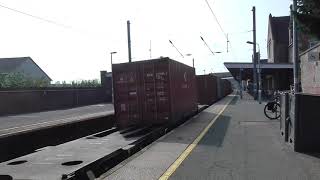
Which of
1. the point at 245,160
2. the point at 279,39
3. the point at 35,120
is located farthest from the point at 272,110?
the point at 279,39

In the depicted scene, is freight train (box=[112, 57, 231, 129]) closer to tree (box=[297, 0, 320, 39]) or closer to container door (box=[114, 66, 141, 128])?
container door (box=[114, 66, 141, 128])

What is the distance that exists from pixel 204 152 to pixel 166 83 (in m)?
6.55

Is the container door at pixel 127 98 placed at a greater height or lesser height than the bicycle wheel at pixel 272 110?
greater

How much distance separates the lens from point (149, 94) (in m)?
18.1

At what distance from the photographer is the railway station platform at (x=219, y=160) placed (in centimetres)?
906

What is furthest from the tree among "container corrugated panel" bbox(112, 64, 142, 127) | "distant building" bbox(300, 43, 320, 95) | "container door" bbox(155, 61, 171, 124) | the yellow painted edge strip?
"distant building" bbox(300, 43, 320, 95)

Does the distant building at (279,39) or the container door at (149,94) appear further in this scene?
the distant building at (279,39)

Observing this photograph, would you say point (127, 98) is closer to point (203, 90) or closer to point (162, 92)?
point (162, 92)

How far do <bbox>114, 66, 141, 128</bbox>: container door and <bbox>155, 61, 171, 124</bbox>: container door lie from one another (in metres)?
0.77

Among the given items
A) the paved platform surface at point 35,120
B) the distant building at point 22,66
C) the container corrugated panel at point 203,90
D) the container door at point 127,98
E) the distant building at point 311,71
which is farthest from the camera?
the distant building at point 22,66

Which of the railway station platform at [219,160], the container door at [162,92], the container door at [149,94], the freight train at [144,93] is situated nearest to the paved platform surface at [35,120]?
the freight train at [144,93]

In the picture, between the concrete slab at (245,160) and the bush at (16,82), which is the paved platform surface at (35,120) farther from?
the bush at (16,82)

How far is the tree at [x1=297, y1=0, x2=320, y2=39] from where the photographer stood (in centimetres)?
1110

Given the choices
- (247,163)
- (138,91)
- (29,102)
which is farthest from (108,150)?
(29,102)
